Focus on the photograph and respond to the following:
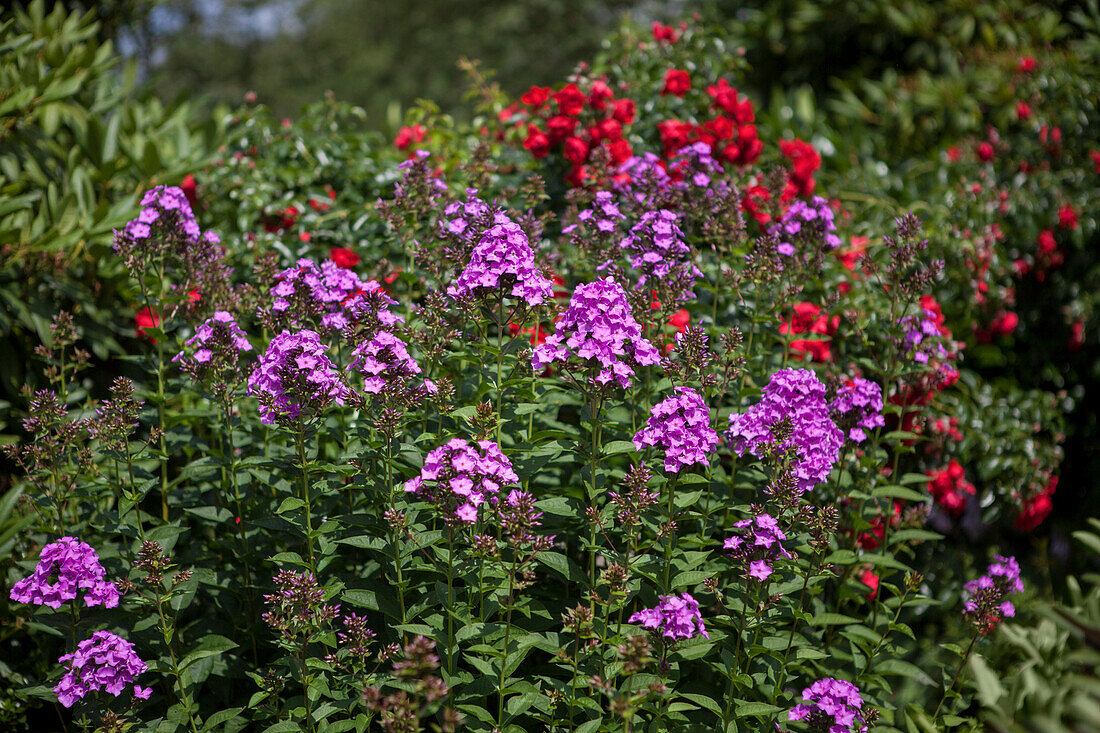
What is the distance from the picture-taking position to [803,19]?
7695 mm

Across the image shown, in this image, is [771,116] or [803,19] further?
[803,19]

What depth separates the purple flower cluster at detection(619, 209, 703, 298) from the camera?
2.96 meters

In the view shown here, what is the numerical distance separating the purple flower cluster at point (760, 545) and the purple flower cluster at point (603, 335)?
1.95 ft

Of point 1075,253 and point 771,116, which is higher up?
point 771,116

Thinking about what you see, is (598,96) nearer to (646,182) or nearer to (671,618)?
(646,182)

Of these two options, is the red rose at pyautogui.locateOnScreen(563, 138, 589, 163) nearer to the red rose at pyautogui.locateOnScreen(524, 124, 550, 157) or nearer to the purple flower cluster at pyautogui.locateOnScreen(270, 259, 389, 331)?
the red rose at pyautogui.locateOnScreen(524, 124, 550, 157)

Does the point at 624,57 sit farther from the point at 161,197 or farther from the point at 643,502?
the point at 643,502

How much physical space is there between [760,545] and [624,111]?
104 inches

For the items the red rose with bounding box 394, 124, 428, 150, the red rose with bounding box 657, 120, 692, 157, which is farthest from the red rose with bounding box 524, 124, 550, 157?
the red rose with bounding box 394, 124, 428, 150

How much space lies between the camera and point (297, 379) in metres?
2.49

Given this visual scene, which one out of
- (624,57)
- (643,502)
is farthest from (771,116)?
(643,502)

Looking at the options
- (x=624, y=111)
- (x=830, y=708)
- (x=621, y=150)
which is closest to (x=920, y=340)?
(x=830, y=708)

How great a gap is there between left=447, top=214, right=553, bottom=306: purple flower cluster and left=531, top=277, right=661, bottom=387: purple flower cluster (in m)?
0.16

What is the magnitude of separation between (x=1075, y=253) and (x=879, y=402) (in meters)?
3.60
